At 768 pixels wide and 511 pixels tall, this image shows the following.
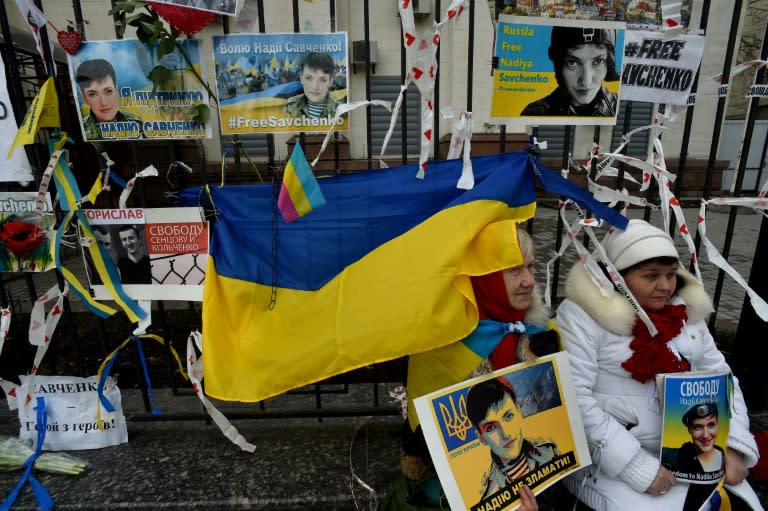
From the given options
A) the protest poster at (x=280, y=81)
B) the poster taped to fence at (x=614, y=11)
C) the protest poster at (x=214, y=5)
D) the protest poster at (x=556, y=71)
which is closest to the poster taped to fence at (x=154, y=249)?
the protest poster at (x=280, y=81)

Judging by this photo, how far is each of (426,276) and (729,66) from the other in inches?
65.9

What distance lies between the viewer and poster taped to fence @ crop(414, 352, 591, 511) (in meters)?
1.43

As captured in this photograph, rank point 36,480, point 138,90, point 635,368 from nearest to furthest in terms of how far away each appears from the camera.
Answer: point 635,368
point 138,90
point 36,480

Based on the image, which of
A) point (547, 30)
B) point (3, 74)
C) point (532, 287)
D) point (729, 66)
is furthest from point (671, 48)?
point (3, 74)

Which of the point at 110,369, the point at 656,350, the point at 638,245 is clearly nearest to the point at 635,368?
the point at 656,350

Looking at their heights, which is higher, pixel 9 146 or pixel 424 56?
pixel 424 56

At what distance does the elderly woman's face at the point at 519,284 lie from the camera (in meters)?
1.55

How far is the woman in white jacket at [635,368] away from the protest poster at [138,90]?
1682 mm

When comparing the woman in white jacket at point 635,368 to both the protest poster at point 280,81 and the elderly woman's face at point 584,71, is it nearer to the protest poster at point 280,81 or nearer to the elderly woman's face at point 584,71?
the elderly woman's face at point 584,71

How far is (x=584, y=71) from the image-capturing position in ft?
6.10

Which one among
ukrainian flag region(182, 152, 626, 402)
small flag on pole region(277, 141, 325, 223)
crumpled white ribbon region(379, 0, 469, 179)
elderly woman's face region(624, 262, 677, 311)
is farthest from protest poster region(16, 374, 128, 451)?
elderly woman's face region(624, 262, 677, 311)

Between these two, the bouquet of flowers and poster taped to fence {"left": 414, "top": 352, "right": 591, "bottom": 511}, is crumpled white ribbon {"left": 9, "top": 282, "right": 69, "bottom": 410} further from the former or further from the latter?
poster taped to fence {"left": 414, "top": 352, "right": 591, "bottom": 511}

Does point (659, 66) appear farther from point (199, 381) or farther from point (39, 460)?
point (39, 460)

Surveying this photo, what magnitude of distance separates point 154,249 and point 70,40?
2.78 ft
